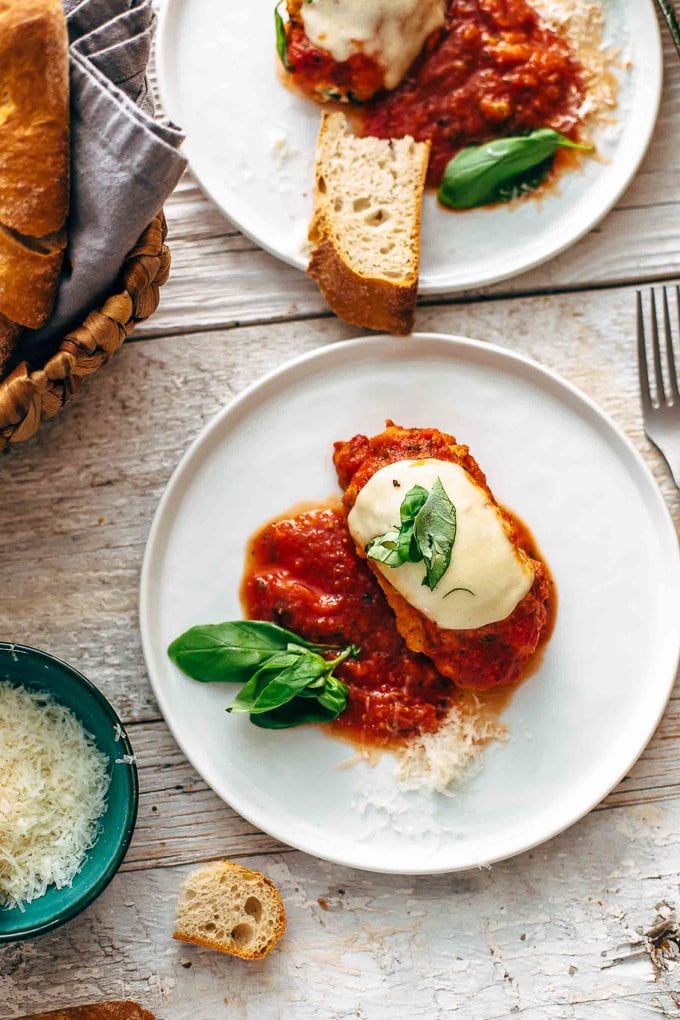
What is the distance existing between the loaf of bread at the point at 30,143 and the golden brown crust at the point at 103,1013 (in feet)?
5.95

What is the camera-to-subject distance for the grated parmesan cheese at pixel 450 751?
2.58 m

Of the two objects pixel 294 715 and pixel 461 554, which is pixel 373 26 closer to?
pixel 461 554

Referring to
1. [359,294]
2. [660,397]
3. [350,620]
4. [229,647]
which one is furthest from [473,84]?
[229,647]

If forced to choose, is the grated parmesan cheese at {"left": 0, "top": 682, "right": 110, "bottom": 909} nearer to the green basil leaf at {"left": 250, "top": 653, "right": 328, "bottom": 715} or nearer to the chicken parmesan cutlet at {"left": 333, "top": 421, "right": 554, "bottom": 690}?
the green basil leaf at {"left": 250, "top": 653, "right": 328, "bottom": 715}

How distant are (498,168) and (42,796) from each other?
206 cm

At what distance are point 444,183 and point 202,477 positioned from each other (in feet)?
3.50

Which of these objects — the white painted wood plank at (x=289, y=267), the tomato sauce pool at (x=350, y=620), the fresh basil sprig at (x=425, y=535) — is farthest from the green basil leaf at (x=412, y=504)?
the white painted wood plank at (x=289, y=267)

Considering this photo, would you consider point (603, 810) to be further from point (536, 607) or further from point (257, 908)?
point (257, 908)

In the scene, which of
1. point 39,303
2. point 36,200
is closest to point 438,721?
point 39,303

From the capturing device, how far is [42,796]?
8.00 feet

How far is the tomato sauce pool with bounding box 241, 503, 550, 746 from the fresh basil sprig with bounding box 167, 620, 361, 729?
0.16 feet

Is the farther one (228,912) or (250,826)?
(250,826)

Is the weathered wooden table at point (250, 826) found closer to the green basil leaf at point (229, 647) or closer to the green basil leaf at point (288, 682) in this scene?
the green basil leaf at point (229, 647)

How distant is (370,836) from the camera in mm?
2613
